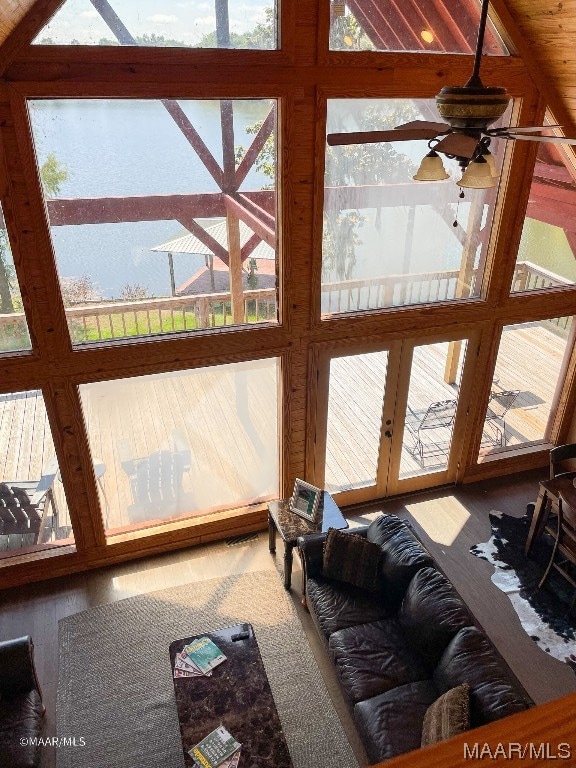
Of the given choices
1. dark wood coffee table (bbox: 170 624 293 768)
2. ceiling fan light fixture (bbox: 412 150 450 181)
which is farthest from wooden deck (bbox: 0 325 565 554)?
ceiling fan light fixture (bbox: 412 150 450 181)

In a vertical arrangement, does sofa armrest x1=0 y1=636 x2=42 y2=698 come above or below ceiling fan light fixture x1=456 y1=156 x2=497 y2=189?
below

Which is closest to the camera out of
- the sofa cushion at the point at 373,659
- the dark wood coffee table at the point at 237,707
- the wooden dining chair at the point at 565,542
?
the dark wood coffee table at the point at 237,707

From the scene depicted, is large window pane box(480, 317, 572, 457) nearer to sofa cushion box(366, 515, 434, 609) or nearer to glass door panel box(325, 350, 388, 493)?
glass door panel box(325, 350, 388, 493)

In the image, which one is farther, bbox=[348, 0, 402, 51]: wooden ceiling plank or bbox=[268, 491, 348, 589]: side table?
bbox=[268, 491, 348, 589]: side table

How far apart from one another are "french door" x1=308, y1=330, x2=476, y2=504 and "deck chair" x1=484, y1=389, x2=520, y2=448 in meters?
0.53

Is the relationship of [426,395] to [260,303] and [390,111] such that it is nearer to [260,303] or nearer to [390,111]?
[260,303]

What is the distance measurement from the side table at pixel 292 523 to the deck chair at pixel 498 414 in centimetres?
233

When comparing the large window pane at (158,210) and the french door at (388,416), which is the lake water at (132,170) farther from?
the french door at (388,416)

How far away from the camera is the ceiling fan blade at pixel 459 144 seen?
2.28 meters

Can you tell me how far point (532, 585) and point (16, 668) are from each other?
4.16 metres

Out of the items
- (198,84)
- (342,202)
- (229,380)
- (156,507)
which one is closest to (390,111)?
(342,202)

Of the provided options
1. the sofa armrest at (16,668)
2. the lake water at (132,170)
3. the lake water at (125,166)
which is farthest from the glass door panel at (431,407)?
the sofa armrest at (16,668)

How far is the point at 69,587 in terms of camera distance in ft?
16.5

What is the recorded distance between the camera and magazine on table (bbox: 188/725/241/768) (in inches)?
128
